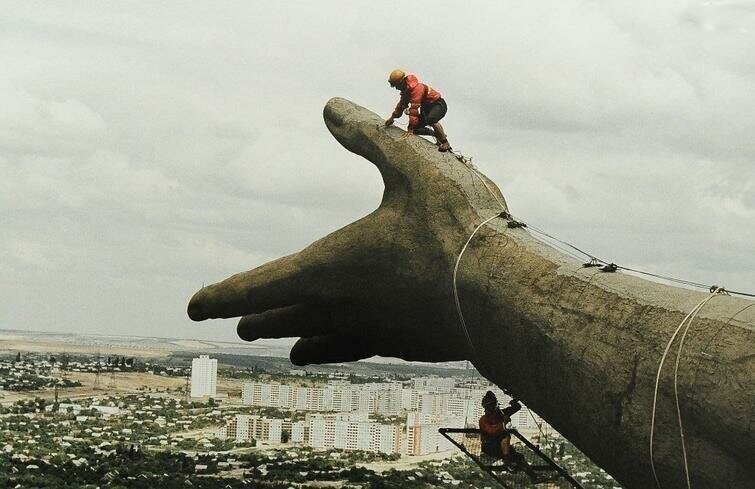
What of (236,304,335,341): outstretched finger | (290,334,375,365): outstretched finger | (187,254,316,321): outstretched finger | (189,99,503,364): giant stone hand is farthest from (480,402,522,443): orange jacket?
(187,254,316,321): outstretched finger

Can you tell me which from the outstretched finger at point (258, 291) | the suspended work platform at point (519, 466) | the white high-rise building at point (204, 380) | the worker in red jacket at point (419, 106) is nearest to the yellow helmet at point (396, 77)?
the worker in red jacket at point (419, 106)

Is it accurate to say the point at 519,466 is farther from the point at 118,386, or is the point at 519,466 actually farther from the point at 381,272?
the point at 118,386

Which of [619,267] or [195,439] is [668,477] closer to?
[619,267]

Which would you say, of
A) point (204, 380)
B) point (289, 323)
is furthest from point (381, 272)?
point (204, 380)

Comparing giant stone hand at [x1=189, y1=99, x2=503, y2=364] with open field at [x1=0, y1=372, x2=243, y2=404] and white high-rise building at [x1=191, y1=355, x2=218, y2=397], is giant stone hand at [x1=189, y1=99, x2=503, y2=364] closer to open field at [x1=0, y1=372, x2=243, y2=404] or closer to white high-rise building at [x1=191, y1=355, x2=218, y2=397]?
white high-rise building at [x1=191, y1=355, x2=218, y2=397]

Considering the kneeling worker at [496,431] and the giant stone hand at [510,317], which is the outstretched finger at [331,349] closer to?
the giant stone hand at [510,317]

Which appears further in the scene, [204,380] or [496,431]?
[204,380]
